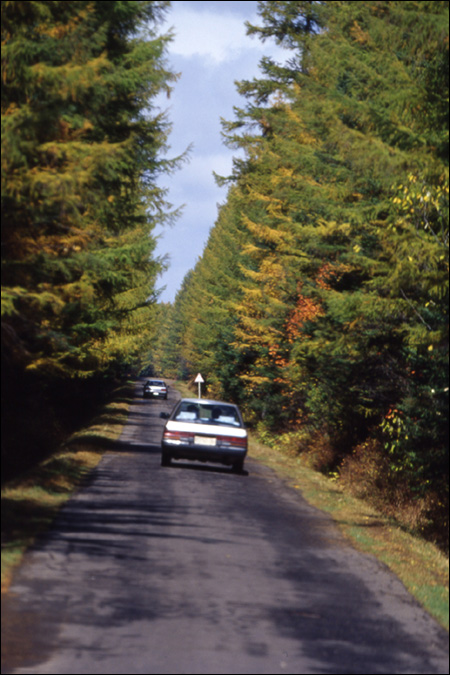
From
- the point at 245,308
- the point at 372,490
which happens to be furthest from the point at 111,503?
the point at 245,308

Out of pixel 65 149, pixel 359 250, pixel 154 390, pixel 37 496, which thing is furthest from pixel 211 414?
pixel 154 390

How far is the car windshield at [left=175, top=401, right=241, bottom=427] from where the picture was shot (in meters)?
19.5

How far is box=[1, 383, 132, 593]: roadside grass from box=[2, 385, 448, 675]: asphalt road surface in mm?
207

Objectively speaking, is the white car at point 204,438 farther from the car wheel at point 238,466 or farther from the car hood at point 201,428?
the car wheel at point 238,466

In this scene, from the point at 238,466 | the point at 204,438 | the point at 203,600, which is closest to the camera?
the point at 203,600

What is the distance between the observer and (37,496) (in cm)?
1362

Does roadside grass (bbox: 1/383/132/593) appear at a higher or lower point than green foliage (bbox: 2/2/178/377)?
lower

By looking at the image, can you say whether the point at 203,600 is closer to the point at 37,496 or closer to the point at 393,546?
the point at 393,546

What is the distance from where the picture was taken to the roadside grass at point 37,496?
9.74 metres

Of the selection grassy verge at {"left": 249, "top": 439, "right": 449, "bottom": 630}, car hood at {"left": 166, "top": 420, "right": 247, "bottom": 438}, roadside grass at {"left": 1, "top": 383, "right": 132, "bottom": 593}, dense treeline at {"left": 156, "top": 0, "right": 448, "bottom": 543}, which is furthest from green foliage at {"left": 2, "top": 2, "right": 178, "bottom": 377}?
grassy verge at {"left": 249, "top": 439, "right": 449, "bottom": 630}

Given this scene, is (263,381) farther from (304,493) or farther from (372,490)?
(304,493)

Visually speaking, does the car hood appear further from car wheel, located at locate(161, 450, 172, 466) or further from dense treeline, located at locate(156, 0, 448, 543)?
dense treeline, located at locate(156, 0, 448, 543)

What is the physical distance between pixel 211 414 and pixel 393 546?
7951 mm

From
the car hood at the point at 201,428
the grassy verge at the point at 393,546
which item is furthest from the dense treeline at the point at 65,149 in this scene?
the grassy verge at the point at 393,546
